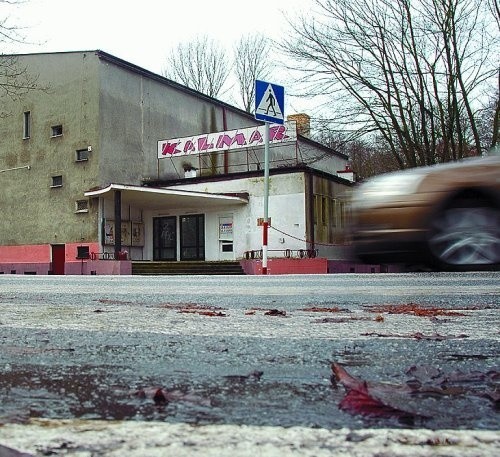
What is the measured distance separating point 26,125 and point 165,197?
27.5 feet

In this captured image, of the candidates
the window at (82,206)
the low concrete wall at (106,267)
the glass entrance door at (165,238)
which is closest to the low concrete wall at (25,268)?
the low concrete wall at (106,267)

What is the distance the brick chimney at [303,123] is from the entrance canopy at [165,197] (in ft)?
13.7

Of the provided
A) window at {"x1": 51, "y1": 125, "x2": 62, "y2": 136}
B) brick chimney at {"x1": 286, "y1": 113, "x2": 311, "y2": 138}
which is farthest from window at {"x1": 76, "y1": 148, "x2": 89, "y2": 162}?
brick chimney at {"x1": 286, "y1": 113, "x2": 311, "y2": 138}

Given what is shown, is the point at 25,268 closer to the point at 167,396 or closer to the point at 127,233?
the point at 127,233

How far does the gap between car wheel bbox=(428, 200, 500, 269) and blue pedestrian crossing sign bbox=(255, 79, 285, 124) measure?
29.6 ft

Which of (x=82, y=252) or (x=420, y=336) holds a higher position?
(x=82, y=252)

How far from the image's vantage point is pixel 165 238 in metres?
26.3

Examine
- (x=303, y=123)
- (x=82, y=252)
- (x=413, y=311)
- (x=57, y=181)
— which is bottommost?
(x=413, y=311)

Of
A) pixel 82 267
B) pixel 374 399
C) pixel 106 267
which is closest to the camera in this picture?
pixel 374 399

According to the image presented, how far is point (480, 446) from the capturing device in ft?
2.44

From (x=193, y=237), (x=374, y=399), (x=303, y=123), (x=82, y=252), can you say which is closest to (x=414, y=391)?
(x=374, y=399)

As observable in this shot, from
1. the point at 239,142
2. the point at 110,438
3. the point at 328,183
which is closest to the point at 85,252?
the point at 239,142

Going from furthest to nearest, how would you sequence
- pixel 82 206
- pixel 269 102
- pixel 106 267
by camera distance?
pixel 82 206 → pixel 106 267 → pixel 269 102

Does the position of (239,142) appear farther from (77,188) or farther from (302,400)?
(302,400)
